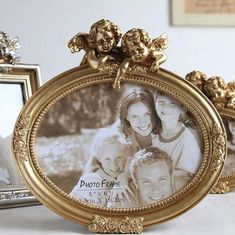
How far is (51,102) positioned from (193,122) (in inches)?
7.8

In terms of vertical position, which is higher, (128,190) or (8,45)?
(8,45)

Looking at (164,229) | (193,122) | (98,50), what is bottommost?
(164,229)

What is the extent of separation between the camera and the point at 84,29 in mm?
1026

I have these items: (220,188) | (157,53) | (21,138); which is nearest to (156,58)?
(157,53)

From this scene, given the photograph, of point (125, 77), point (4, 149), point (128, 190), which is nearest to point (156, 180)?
point (128, 190)

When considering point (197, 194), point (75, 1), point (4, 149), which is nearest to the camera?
point (197, 194)

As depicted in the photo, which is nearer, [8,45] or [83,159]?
[83,159]

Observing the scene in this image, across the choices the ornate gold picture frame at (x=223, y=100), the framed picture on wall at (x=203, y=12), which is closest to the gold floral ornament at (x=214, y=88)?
the ornate gold picture frame at (x=223, y=100)

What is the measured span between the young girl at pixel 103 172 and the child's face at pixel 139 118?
0.03 metres

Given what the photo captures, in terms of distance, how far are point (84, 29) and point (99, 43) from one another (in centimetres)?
37

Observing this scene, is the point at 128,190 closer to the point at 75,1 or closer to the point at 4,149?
the point at 4,149

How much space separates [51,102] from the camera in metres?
0.68

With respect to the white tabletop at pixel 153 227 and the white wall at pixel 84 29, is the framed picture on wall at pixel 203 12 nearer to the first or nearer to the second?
the white wall at pixel 84 29

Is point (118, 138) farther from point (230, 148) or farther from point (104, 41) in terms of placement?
point (230, 148)
